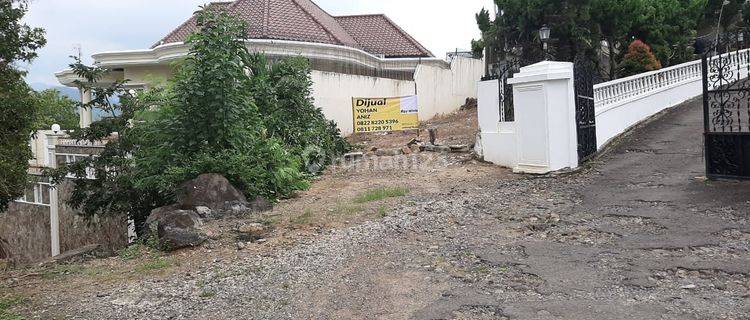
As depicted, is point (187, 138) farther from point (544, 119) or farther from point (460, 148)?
point (460, 148)

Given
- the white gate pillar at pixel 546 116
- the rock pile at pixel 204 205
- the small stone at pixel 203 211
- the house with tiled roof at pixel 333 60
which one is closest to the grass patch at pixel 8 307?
the rock pile at pixel 204 205

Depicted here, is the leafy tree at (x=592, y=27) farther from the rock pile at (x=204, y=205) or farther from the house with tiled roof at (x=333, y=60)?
the rock pile at (x=204, y=205)

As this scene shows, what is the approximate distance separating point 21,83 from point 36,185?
6273 millimetres

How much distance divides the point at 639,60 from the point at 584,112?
909 cm

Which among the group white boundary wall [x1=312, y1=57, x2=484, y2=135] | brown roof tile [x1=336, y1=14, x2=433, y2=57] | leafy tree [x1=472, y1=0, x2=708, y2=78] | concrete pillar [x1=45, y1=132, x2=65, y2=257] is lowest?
concrete pillar [x1=45, y1=132, x2=65, y2=257]

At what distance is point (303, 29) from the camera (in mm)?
19000

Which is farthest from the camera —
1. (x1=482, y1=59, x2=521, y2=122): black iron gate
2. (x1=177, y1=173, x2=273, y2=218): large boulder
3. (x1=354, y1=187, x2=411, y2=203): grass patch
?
(x1=482, y1=59, x2=521, y2=122): black iron gate

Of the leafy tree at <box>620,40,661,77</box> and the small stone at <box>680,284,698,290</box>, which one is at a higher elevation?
the leafy tree at <box>620,40,661,77</box>

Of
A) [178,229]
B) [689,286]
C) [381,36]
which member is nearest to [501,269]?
[689,286]

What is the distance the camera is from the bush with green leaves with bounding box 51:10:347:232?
8.62 m

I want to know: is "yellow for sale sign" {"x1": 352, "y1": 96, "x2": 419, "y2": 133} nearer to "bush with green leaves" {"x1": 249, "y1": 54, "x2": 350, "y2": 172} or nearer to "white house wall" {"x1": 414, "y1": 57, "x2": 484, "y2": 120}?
"bush with green leaves" {"x1": 249, "y1": 54, "x2": 350, "y2": 172}

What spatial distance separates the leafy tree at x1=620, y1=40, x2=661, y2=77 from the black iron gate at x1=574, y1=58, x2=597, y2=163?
8.10 meters

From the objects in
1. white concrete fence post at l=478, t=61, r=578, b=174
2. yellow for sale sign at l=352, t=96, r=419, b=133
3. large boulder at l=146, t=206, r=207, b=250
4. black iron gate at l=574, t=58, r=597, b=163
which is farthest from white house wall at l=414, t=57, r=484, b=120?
large boulder at l=146, t=206, r=207, b=250

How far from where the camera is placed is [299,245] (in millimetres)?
6523
